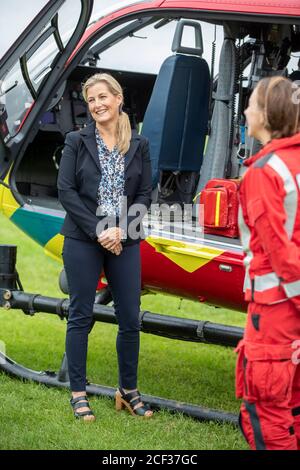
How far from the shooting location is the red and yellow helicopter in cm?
473

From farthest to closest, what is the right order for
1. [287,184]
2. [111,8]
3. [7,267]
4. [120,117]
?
1. [7,267]
2. [111,8]
3. [120,117]
4. [287,184]

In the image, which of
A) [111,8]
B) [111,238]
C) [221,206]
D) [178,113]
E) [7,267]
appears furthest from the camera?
[7,267]

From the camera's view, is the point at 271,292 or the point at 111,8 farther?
the point at 111,8

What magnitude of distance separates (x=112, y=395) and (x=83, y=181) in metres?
1.22

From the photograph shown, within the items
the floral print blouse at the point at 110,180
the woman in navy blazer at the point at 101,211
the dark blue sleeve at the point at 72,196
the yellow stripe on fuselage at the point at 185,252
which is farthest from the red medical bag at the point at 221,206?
the dark blue sleeve at the point at 72,196

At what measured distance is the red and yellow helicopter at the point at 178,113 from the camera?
473 cm

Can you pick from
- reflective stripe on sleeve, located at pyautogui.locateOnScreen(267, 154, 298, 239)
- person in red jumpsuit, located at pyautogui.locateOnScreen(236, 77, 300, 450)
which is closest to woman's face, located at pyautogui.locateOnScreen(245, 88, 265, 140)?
person in red jumpsuit, located at pyautogui.locateOnScreen(236, 77, 300, 450)

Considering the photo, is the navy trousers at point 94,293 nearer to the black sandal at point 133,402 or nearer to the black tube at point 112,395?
the black sandal at point 133,402

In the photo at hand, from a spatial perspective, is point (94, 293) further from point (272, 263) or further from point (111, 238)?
point (272, 263)

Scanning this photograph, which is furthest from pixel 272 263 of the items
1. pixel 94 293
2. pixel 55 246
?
pixel 55 246

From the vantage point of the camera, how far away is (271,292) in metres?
3.24

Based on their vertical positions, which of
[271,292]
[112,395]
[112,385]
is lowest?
[112,385]

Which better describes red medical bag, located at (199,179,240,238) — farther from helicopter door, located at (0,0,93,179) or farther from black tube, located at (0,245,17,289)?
black tube, located at (0,245,17,289)
